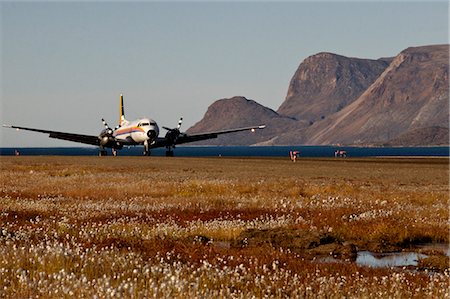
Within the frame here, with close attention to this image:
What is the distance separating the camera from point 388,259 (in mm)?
18938

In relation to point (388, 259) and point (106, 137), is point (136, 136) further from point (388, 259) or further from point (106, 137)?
point (388, 259)

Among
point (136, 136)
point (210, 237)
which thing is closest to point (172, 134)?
point (136, 136)

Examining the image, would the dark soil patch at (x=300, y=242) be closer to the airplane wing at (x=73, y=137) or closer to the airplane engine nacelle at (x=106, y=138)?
the airplane engine nacelle at (x=106, y=138)

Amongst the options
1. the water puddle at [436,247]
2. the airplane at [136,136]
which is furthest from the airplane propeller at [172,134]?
the water puddle at [436,247]

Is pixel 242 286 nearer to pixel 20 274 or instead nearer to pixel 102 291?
pixel 102 291

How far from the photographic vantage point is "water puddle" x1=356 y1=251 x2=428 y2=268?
58.7ft

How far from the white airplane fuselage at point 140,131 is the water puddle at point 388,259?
76.3 m

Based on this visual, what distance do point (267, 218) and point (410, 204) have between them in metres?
10.4

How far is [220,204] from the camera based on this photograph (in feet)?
104

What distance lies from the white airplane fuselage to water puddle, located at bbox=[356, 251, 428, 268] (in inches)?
3004

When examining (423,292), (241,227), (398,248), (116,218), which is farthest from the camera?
(116,218)

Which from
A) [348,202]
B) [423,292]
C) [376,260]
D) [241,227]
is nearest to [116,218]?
[241,227]

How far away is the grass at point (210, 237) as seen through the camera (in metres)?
11.6

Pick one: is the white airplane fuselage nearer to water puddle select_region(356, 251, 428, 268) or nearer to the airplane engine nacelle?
the airplane engine nacelle
